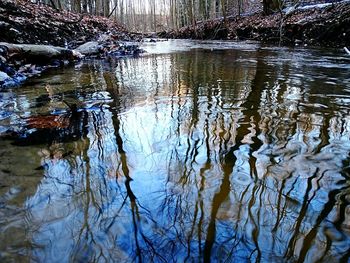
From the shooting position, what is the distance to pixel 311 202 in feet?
5.89

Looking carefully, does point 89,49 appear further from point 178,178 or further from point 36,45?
Result: point 178,178

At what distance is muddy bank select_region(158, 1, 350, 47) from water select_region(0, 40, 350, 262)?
6925 mm

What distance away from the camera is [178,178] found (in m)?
2.11

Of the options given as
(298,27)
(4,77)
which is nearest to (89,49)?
(4,77)

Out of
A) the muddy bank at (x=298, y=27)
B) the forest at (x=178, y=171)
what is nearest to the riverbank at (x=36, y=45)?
the forest at (x=178, y=171)

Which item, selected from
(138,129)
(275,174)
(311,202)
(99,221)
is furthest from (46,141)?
(311,202)

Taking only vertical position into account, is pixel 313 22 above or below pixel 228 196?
above

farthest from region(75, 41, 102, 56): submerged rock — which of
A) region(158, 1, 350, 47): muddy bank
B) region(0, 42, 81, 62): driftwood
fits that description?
region(158, 1, 350, 47): muddy bank

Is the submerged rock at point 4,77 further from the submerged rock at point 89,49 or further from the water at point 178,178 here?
the submerged rock at point 89,49

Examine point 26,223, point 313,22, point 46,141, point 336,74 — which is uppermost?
point 313,22

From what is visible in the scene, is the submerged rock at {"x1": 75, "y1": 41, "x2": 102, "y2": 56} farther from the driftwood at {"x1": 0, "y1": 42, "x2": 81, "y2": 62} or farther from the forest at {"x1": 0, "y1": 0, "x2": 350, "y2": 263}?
the forest at {"x1": 0, "y1": 0, "x2": 350, "y2": 263}

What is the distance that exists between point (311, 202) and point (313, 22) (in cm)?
1112

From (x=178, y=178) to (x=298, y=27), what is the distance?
463 inches

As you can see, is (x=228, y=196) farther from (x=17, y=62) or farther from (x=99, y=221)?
(x=17, y=62)
